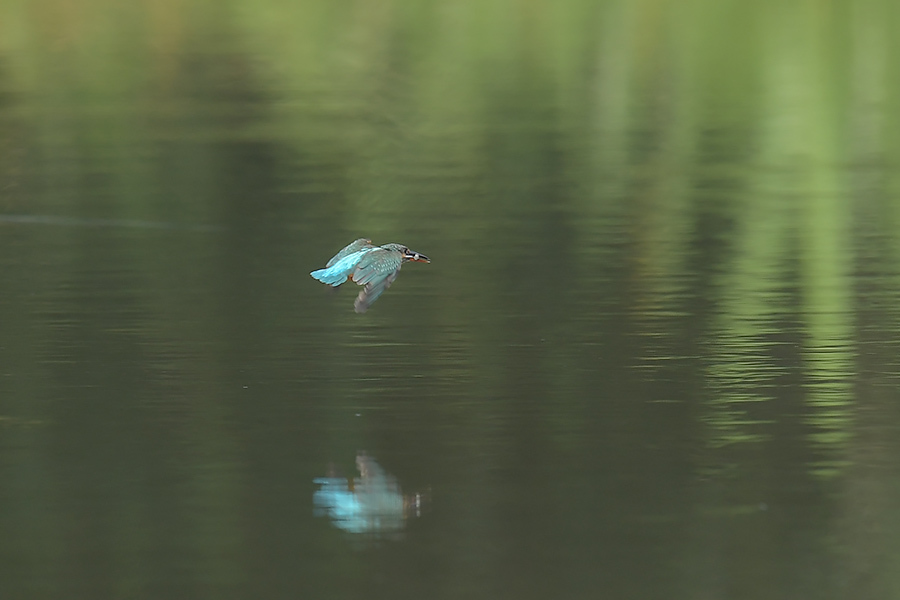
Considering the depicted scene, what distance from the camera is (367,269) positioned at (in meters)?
8.70

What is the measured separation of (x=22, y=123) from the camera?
22344 mm

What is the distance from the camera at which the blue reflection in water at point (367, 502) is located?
7.46 metres

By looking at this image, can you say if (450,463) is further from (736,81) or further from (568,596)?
(736,81)

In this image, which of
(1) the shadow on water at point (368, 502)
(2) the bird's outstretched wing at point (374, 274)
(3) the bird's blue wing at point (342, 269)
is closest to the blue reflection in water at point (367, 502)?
(1) the shadow on water at point (368, 502)

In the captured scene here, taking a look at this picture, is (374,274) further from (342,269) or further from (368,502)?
(368,502)

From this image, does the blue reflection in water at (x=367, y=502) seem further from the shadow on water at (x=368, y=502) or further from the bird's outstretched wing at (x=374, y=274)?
the bird's outstretched wing at (x=374, y=274)

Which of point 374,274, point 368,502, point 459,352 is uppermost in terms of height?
point 374,274

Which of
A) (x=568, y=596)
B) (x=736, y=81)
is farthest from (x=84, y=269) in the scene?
(x=736, y=81)

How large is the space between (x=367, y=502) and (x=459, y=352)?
9.15 ft

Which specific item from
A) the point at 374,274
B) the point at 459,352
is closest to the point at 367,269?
the point at 374,274

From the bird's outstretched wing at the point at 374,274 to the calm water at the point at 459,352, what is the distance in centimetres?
60

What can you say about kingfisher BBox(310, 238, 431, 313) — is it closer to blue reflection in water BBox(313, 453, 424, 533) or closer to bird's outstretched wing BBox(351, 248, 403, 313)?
bird's outstretched wing BBox(351, 248, 403, 313)

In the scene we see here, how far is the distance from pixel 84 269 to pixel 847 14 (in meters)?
20.6

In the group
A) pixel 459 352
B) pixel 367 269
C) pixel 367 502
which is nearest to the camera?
pixel 367 502
